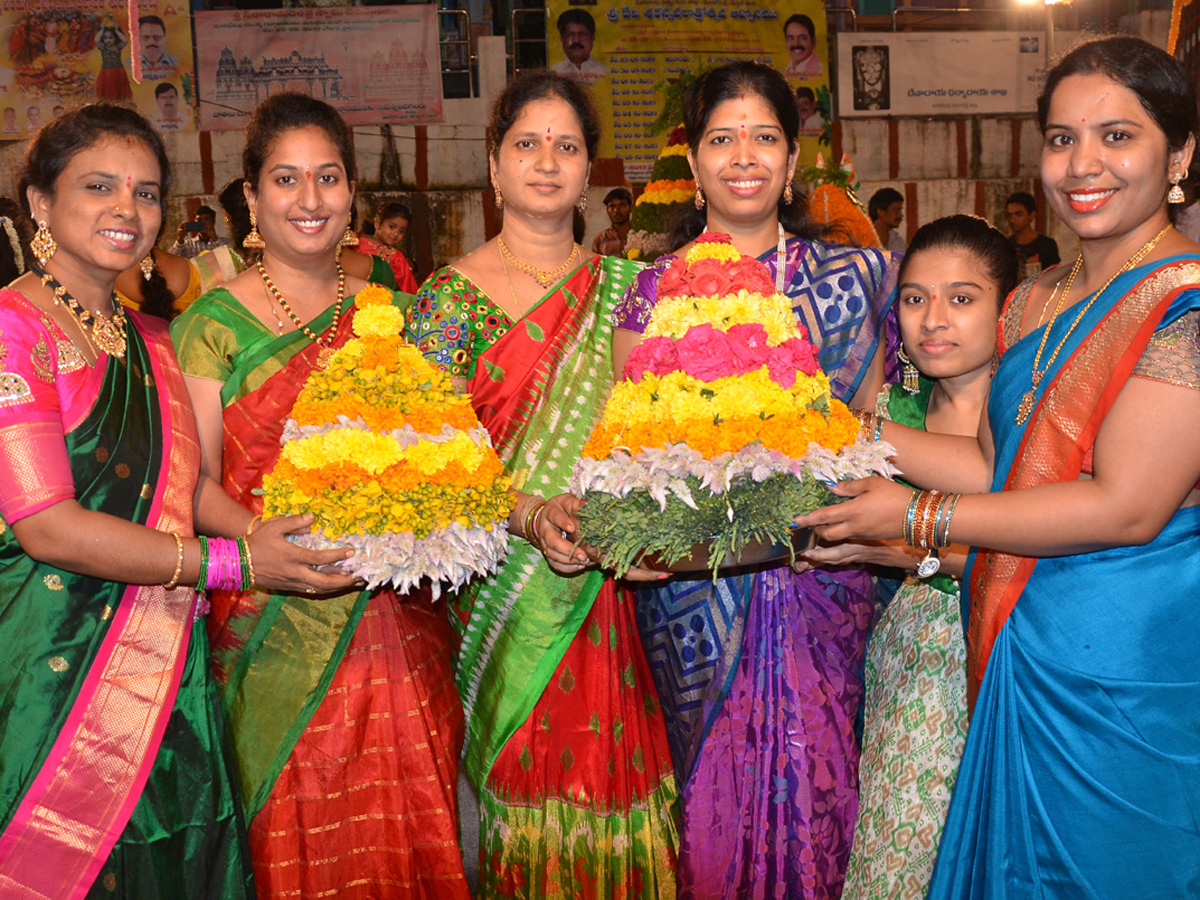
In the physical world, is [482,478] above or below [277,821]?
above

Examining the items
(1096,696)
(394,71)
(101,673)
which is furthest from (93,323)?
(394,71)

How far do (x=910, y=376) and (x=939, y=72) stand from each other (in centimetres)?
1043

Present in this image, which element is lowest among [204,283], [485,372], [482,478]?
[482,478]

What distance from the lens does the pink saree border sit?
95.8 inches

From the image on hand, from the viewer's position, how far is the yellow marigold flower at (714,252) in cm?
255

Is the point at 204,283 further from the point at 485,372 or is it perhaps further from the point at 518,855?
the point at 518,855

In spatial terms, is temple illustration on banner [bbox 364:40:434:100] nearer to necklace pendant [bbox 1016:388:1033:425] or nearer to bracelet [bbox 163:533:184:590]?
bracelet [bbox 163:533:184:590]

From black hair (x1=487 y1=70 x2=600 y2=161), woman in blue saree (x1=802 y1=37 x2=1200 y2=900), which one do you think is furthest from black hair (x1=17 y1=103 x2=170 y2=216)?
woman in blue saree (x1=802 y1=37 x2=1200 y2=900)

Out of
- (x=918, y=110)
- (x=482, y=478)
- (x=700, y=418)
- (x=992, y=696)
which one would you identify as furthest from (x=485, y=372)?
(x=918, y=110)

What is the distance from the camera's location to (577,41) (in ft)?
38.1

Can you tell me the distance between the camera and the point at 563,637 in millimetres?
3145

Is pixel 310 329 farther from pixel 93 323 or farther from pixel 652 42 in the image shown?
pixel 652 42

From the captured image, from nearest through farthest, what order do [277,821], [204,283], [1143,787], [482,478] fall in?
[1143,787] → [482,478] → [277,821] → [204,283]

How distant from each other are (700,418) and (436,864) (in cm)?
162
